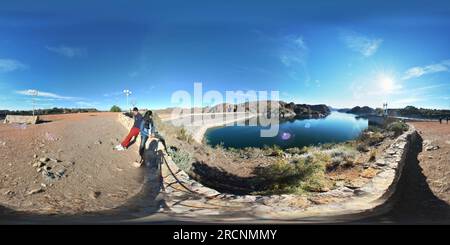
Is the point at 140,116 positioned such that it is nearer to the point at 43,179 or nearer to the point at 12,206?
the point at 43,179

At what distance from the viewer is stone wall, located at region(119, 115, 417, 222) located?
318cm

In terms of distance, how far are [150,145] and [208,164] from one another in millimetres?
693

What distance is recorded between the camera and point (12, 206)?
3209 millimetres

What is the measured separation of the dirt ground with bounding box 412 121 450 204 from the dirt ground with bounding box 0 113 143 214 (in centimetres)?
295

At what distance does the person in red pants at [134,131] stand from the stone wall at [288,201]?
111mm

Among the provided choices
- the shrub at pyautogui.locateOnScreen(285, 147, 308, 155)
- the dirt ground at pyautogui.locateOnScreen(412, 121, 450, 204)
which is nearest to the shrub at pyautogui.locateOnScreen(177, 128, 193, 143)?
the shrub at pyautogui.locateOnScreen(285, 147, 308, 155)

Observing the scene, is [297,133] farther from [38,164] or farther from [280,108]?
[38,164]

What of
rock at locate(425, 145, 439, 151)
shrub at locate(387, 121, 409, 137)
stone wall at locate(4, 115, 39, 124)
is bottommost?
rock at locate(425, 145, 439, 151)

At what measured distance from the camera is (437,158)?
3480 mm

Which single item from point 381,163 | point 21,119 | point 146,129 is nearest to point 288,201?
point 381,163

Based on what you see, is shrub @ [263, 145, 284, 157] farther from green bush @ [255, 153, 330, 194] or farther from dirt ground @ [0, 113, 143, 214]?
dirt ground @ [0, 113, 143, 214]

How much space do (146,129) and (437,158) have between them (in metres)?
3.03
